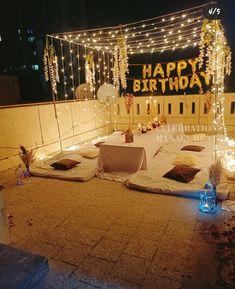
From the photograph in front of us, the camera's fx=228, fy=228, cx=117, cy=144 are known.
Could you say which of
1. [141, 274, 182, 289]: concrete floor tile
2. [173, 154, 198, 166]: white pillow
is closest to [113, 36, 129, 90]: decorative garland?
[173, 154, 198, 166]: white pillow

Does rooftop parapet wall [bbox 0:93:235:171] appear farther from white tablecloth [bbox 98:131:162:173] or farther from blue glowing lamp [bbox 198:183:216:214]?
blue glowing lamp [bbox 198:183:216:214]

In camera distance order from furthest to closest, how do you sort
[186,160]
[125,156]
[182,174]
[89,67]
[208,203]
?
[89,67]
[186,160]
[125,156]
[182,174]
[208,203]

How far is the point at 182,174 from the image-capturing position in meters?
3.54

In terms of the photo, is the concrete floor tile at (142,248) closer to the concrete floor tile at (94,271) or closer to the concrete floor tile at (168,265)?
the concrete floor tile at (168,265)

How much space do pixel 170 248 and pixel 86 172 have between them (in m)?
2.23

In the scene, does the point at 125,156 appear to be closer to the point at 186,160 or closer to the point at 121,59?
the point at 186,160

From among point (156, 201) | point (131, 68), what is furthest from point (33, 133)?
point (131, 68)

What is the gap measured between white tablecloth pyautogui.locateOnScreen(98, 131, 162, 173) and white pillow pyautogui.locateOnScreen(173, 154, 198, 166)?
1.68ft

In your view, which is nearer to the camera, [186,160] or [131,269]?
[131,269]

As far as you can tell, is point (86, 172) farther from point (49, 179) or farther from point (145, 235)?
point (145, 235)

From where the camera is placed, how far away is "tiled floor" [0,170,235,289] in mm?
1821

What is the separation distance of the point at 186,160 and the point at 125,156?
1156 millimetres

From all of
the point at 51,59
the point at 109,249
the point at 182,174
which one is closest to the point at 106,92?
the point at 51,59

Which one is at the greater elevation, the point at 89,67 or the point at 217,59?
the point at 89,67
